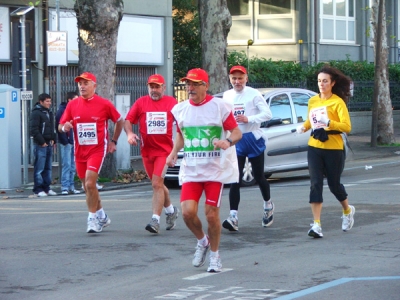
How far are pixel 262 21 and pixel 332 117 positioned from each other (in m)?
25.7

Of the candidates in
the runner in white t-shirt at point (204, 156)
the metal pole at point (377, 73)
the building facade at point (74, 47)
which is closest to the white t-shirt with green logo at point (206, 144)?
the runner in white t-shirt at point (204, 156)

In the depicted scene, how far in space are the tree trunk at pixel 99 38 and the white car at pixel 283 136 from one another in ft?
8.71

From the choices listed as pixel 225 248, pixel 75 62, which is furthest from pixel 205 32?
pixel 225 248

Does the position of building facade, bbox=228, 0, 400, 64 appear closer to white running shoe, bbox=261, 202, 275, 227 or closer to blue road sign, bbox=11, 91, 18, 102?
blue road sign, bbox=11, 91, 18, 102

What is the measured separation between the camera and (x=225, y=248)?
8891mm

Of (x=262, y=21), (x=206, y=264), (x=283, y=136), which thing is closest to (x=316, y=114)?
(x=206, y=264)

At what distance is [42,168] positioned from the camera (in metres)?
15.1

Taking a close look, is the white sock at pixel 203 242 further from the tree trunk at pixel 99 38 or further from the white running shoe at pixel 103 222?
the tree trunk at pixel 99 38

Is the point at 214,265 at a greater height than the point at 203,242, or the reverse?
the point at 203,242

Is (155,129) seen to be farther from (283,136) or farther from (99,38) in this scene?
(99,38)

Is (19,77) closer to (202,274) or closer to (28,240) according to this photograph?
(28,240)

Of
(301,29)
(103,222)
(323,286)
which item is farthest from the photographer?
(301,29)

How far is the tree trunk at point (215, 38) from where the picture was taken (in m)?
19.7

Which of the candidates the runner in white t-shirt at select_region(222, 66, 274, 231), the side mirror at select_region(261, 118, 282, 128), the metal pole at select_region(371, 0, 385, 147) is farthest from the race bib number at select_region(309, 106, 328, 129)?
the metal pole at select_region(371, 0, 385, 147)
